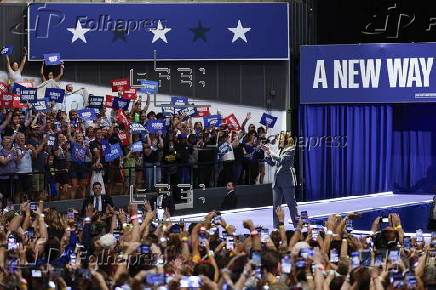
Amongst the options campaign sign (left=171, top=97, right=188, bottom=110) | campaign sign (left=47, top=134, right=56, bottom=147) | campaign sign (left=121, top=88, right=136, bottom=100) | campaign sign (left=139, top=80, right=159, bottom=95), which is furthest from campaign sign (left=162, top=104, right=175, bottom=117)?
campaign sign (left=47, top=134, right=56, bottom=147)

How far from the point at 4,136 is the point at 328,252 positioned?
854 centimetres

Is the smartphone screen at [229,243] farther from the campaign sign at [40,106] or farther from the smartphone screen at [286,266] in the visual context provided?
Answer: the campaign sign at [40,106]

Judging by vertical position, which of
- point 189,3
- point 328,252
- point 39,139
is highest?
point 189,3

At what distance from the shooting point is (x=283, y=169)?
58.1 ft

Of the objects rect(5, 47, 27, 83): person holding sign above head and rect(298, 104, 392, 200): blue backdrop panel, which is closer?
rect(5, 47, 27, 83): person holding sign above head

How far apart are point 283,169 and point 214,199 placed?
376 cm

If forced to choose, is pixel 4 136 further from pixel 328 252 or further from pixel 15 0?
pixel 328 252

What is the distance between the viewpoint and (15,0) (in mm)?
24578

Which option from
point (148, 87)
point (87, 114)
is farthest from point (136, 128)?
point (148, 87)

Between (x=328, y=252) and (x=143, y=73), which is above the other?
(x=143, y=73)

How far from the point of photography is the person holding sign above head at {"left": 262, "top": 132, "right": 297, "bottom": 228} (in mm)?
17625

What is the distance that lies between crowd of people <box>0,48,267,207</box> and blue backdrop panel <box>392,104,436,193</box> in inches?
157

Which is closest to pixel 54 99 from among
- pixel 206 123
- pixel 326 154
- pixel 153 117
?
pixel 153 117

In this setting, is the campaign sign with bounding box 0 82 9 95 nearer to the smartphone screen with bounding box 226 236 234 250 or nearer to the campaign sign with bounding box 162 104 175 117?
the campaign sign with bounding box 162 104 175 117
